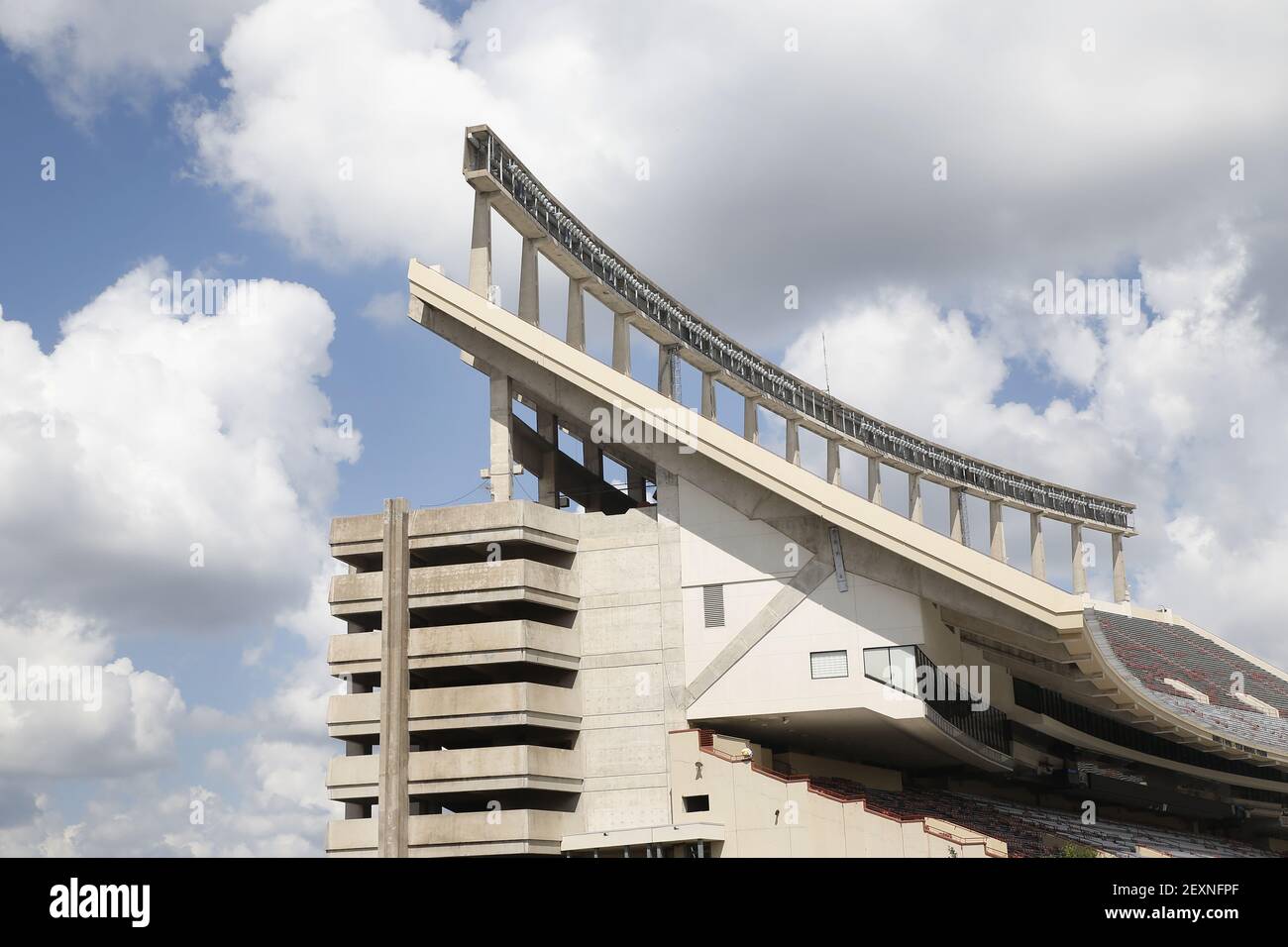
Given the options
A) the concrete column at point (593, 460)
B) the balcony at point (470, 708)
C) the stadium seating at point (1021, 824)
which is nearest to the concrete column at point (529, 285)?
the concrete column at point (593, 460)

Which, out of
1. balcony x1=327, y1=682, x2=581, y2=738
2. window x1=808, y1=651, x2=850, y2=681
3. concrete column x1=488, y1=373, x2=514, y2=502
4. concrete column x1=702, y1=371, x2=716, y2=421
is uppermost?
concrete column x1=702, y1=371, x2=716, y2=421

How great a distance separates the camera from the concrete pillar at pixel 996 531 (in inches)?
3371

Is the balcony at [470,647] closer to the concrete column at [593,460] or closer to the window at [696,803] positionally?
the window at [696,803]

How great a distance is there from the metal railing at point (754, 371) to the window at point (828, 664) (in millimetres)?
18685

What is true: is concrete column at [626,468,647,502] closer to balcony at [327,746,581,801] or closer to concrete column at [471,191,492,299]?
concrete column at [471,191,492,299]

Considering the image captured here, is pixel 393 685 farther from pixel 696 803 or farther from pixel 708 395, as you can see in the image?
pixel 708 395

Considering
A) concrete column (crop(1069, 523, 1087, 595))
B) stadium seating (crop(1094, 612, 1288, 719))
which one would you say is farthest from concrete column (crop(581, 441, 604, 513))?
concrete column (crop(1069, 523, 1087, 595))

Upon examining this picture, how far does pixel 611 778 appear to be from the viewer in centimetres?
4984

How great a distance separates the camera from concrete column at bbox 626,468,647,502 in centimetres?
6444

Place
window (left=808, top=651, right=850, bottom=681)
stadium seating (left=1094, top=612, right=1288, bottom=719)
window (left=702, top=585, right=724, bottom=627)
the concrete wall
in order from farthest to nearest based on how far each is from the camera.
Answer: stadium seating (left=1094, top=612, right=1288, bottom=719) → window (left=702, top=585, right=724, bottom=627) → the concrete wall → window (left=808, top=651, right=850, bottom=681)

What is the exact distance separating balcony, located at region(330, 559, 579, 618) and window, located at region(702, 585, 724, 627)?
16.1ft
